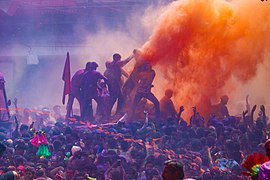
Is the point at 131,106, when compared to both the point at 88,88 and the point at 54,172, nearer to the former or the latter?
the point at 88,88

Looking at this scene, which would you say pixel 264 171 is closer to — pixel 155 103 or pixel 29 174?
pixel 29 174

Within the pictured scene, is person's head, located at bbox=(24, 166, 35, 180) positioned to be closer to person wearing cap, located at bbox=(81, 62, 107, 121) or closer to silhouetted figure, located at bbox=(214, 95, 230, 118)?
person wearing cap, located at bbox=(81, 62, 107, 121)

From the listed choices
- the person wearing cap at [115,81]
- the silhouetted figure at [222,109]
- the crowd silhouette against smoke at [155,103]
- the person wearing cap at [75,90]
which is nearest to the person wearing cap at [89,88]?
the crowd silhouette against smoke at [155,103]

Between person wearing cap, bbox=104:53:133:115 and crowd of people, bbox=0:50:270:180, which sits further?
person wearing cap, bbox=104:53:133:115

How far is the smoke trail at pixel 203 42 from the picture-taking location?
607 inches

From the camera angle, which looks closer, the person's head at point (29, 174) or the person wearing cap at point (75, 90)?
the person's head at point (29, 174)

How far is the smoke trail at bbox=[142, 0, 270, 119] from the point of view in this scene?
1541cm

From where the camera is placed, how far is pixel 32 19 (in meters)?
24.1

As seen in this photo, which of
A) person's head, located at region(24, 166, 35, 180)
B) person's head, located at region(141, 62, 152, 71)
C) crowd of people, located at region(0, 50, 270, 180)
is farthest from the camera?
person's head, located at region(141, 62, 152, 71)

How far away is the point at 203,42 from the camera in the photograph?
1594 cm

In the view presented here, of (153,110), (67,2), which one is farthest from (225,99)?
(67,2)

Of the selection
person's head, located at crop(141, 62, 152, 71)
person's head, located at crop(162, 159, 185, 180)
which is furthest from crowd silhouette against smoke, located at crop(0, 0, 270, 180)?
person's head, located at crop(141, 62, 152, 71)

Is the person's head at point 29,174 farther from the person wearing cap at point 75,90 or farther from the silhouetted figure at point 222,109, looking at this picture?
the silhouetted figure at point 222,109

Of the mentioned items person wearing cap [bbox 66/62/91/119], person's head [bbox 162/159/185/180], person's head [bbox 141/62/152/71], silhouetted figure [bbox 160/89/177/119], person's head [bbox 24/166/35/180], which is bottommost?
person's head [bbox 24/166/35/180]
